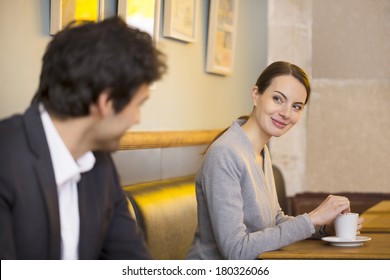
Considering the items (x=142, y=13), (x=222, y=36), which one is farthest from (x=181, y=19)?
(x=222, y=36)

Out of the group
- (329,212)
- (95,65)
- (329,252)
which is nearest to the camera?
(95,65)

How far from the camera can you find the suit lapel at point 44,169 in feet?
4.71

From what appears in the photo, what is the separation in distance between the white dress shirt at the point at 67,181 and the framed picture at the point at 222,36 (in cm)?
251

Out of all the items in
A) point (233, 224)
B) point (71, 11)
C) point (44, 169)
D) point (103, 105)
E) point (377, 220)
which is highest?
point (71, 11)

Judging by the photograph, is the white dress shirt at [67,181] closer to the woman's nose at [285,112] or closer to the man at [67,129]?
the man at [67,129]

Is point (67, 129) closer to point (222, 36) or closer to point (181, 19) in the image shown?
point (181, 19)

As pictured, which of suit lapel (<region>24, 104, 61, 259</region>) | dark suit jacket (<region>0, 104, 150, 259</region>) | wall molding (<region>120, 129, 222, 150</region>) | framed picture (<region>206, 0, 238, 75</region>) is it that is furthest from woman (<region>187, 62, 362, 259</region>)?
framed picture (<region>206, 0, 238, 75</region>)

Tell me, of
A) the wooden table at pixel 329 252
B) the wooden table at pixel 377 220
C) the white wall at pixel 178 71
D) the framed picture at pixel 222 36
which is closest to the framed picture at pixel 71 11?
the white wall at pixel 178 71

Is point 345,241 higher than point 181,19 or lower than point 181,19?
lower

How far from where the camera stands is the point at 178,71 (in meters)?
3.63

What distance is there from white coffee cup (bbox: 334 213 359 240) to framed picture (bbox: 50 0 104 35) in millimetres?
1014

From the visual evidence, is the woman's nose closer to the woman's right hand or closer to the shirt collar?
the woman's right hand

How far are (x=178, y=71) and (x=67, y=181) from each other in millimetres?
2144
